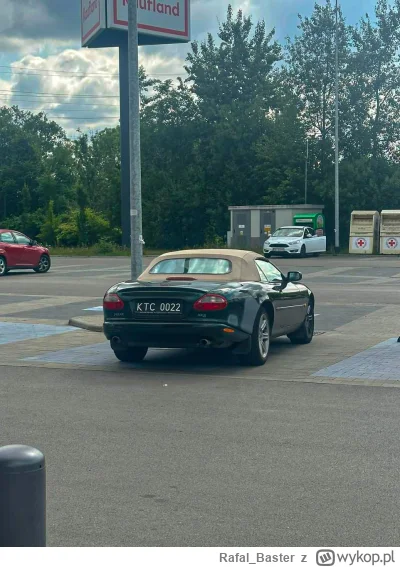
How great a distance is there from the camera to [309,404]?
28.3ft

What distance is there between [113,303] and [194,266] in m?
1.24

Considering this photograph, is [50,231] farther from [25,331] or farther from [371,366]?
[371,366]

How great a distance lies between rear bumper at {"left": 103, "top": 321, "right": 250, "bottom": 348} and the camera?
34.2 feet

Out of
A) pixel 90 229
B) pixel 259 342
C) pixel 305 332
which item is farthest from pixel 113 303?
pixel 90 229

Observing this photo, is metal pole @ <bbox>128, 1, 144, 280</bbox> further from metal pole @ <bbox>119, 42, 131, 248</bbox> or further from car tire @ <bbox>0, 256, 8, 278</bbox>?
metal pole @ <bbox>119, 42, 131, 248</bbox>

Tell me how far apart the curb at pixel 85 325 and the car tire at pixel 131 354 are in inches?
142

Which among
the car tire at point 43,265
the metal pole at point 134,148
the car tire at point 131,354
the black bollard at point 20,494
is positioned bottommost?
the car tire at point 43,265

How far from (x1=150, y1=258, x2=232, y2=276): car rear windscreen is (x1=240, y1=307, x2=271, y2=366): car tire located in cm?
74

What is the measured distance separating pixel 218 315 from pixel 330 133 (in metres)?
45.5

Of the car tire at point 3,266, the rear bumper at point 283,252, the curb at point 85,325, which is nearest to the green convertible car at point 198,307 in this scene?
the curb at point 85,325

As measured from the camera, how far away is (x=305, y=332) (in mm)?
13227

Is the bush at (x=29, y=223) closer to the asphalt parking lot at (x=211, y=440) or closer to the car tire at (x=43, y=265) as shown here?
the car tire at (x=43, y=265)

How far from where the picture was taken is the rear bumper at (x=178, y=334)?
10409 mm

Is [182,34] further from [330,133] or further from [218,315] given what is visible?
[218,315]
